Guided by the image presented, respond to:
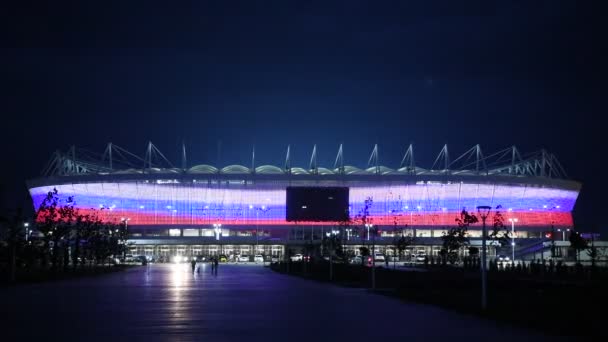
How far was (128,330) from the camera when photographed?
16.6 meters

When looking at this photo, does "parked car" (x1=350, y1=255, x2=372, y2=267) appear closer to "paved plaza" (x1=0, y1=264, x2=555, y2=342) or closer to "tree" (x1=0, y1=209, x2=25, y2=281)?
"tree" (x1=0, y1=209, x2=25, y2=281)

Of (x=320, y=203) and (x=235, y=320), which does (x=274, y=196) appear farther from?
(x=235, y=320)

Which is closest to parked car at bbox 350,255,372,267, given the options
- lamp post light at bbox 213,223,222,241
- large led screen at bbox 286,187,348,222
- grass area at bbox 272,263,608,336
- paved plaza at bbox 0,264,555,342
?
large led screen at bbox 286,187,348,222

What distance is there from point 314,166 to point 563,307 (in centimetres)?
12625

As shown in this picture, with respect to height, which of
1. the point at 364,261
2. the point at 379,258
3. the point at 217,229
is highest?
the point at 217,229

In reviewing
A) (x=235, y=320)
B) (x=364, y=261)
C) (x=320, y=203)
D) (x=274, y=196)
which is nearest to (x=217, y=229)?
(x=274, y=196)

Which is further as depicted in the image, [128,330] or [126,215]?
[126,215]

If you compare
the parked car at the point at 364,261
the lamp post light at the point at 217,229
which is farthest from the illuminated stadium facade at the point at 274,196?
the parked car at the point at 364,261

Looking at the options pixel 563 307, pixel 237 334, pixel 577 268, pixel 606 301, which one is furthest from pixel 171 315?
pixel 577 268

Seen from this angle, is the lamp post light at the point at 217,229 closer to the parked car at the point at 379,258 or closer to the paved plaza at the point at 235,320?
the parked car at the point at 379,258

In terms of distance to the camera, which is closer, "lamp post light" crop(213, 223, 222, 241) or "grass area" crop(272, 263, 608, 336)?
"grass area" crop(272, 263, 608, 336)

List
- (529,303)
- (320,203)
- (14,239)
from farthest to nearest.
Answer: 1. (320,203)
2. (14,239)
3. (529,303)

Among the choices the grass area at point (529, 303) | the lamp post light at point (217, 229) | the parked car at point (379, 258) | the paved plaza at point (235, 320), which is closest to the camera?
the paved plaza at point (235, 320)

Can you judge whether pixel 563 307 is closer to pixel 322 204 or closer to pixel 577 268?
pixel 577 268
